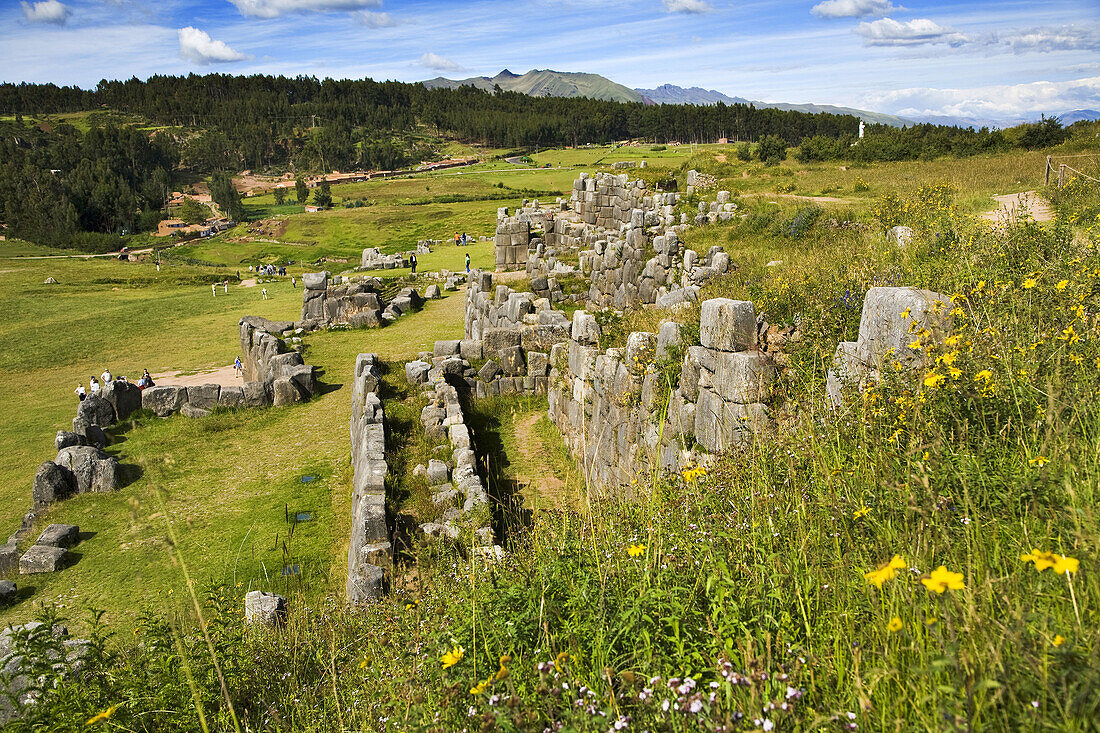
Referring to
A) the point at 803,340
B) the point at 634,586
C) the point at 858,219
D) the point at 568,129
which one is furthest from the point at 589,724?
the point at 568,129

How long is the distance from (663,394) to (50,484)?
12.1 m

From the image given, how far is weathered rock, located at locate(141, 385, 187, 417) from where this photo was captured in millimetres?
18672

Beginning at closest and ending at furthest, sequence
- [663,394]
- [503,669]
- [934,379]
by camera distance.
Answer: [503,669], [934,379], [663,394]

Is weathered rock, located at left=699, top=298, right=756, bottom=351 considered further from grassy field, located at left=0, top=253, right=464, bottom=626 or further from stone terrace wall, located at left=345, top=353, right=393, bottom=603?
grassy field, located at left=0, top=253, right=464, bottom=626

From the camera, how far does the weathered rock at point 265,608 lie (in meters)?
8.10

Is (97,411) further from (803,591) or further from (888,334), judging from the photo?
(803,591)

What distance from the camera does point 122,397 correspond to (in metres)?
18.6

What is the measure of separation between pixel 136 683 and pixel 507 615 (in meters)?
2.46

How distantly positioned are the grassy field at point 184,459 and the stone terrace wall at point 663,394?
4628 millimetres

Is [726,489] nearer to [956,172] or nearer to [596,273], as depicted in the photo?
[596,273]

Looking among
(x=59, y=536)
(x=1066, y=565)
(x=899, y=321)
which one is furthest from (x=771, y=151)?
(x=1066, y=565)

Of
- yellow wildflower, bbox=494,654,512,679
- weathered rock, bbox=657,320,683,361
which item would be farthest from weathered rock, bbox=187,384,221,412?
yellow wildflower, bbox=494,654,512,679

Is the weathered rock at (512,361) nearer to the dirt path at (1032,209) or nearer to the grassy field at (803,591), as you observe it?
the grassy field at (803,591)

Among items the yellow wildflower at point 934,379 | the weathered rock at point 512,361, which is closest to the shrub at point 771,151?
the weathered rock at point 512,361
